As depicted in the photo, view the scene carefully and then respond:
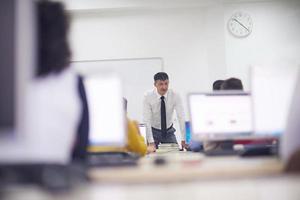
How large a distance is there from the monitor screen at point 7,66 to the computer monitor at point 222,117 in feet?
4.43

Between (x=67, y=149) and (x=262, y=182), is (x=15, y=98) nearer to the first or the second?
(x=67, y=149)

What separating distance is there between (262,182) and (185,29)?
14.8ft

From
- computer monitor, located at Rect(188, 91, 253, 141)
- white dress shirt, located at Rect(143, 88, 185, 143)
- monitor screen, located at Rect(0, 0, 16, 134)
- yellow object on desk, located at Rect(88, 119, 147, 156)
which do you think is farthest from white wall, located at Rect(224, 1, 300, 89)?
monitor screen, located at Rect(0, 0, 16, 134)

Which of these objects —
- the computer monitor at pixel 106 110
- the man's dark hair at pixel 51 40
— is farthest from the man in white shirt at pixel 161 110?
the man's dark hair at pixel 51 40

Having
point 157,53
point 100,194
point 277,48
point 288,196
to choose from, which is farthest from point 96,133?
point 277,48

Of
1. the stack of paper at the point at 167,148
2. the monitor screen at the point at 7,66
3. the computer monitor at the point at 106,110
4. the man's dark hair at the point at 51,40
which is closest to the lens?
the monitor screen at the point at 7,66

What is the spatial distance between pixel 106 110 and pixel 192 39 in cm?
391

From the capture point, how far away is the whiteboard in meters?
5.09

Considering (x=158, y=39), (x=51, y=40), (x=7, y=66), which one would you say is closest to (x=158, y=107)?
(x=158, y=39)

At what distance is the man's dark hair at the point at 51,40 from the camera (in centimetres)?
93

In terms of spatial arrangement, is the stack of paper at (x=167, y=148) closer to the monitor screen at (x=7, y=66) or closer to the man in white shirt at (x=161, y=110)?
the man in white shirt at (x=161, y=110)

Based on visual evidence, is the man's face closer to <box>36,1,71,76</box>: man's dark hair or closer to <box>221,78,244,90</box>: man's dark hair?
<box>221,78,244,90</box>: man's dark hair

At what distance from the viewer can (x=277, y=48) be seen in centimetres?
521

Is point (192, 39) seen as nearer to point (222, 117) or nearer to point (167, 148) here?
point (167, 148)
